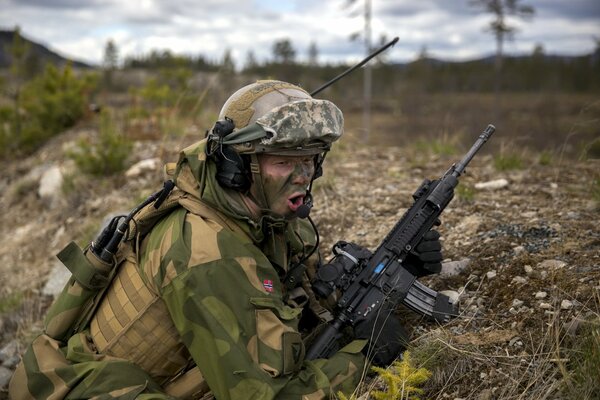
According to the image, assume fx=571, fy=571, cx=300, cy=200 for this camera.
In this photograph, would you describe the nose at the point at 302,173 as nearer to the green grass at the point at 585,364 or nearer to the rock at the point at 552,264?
the green grass at the point at 585,364

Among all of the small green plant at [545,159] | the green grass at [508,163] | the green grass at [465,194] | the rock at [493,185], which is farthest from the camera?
the small green plant at [545,159]

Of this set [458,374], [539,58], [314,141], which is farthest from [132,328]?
[539,58]

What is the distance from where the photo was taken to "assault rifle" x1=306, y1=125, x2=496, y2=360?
289 cm

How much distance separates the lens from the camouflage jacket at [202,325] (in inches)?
91.4

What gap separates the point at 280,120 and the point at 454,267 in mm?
1645

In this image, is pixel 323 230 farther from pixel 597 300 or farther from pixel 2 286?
pixel 2 286

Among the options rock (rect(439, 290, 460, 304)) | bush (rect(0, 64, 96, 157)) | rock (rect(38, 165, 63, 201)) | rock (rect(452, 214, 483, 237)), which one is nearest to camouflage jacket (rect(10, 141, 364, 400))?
rock (rect(439, 290, 460, 304))

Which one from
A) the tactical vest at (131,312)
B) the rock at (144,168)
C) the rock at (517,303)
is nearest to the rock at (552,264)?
the rock at (517,303)

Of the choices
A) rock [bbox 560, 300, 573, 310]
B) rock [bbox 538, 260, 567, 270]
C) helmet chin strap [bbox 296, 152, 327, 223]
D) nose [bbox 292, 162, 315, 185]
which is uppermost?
nose [bbox 292, 162, 315, 185]

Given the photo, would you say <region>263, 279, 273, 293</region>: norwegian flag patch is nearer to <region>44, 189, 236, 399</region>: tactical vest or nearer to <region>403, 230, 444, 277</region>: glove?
<region>44, 189, 236, 399</region>: tactical vest

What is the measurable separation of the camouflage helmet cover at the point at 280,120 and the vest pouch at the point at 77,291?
841mm

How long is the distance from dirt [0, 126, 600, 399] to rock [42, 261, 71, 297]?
3.9 inches

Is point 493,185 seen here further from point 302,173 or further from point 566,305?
point 302,173

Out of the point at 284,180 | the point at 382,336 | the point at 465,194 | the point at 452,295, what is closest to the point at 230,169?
the point at 284,180
